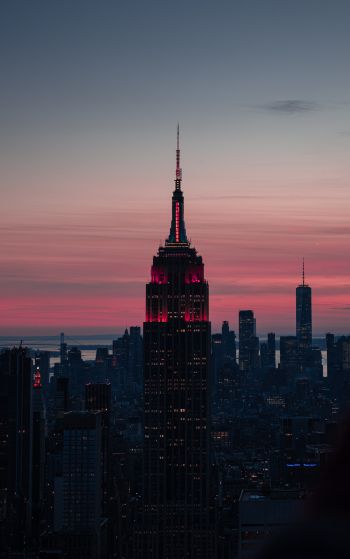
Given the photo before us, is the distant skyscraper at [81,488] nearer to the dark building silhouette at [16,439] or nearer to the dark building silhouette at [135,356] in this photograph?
the dark building silhouette at [16,439]

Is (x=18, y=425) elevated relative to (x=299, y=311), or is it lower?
lower

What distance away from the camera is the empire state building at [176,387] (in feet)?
135

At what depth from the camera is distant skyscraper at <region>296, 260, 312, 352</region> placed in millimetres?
71688

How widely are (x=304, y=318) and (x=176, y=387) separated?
31744 mm

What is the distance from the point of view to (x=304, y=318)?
73.4m

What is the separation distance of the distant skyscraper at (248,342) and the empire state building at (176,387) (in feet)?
97.5

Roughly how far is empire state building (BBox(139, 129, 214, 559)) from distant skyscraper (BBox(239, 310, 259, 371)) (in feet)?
97.5

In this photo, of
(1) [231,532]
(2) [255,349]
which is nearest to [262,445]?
(1) [231,532]

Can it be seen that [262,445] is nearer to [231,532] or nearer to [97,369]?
[231,532]

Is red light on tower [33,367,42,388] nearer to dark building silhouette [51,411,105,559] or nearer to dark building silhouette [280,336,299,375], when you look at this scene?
dark building silhouette [51,411,105,559]

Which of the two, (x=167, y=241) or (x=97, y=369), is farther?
(x=97, y=369)

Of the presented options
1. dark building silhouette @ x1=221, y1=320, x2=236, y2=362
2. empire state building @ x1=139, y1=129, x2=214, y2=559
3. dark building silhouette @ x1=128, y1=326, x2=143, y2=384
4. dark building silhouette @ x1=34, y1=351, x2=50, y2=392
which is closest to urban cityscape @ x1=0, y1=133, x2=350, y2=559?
empire state building @ x1=139, y1=129, x2=214, y2=559

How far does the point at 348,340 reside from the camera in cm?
6406

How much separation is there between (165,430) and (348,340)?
24.1m
